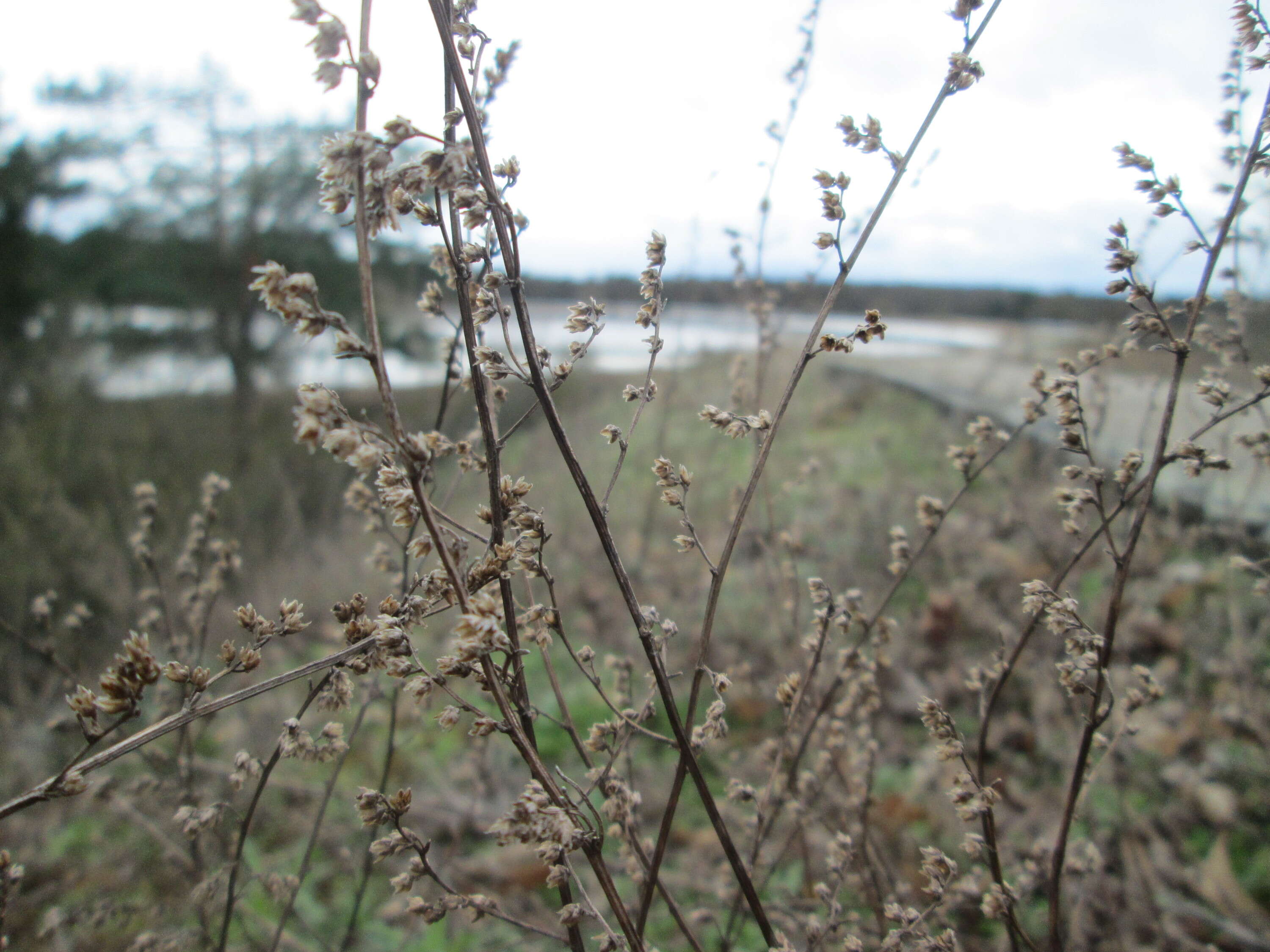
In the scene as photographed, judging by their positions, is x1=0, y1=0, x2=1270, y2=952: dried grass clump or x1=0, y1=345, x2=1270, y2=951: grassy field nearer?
x1=0, y1=0, x2=1270, y2=952: dried grass clump

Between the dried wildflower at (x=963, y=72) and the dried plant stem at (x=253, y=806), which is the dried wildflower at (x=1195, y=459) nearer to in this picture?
the dried wildflower at (x=963, y=72)

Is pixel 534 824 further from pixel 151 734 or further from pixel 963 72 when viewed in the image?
pixel 963 72

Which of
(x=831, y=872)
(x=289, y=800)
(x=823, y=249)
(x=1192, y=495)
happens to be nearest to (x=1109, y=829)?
(x=831, y=872)

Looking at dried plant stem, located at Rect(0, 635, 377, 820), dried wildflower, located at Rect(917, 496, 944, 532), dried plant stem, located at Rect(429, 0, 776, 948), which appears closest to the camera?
dried plant stem, located at Rect(0, 635, 377, 820)

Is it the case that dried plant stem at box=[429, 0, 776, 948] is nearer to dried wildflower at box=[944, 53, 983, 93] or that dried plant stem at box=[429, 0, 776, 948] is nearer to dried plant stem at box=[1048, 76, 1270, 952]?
dried plant stem at box=[1048, 76, 1270, 952]

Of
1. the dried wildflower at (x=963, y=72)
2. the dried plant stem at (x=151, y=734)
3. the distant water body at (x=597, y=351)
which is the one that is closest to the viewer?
the dried plant stem at (x=151, y=734)

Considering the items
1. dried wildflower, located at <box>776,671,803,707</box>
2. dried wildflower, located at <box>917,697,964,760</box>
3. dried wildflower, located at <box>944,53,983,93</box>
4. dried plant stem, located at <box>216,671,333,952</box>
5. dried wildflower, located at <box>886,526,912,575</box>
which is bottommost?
dried plant stem, located at <box>216,671,333,952</box>

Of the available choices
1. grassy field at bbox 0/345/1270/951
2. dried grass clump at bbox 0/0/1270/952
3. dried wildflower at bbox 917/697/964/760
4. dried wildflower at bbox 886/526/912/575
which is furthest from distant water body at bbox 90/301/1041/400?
dried wildflower at bbox 917/697/964/760

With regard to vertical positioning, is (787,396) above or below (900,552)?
above

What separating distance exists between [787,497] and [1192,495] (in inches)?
95.4

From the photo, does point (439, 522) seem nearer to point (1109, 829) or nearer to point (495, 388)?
point (495, 388)

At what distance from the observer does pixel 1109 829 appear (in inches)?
92.8

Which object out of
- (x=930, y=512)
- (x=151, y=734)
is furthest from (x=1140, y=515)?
(x=151, y=734)

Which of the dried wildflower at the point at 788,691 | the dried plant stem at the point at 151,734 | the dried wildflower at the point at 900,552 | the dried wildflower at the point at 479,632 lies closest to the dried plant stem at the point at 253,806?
the dried plant stem at the point at 151,734
